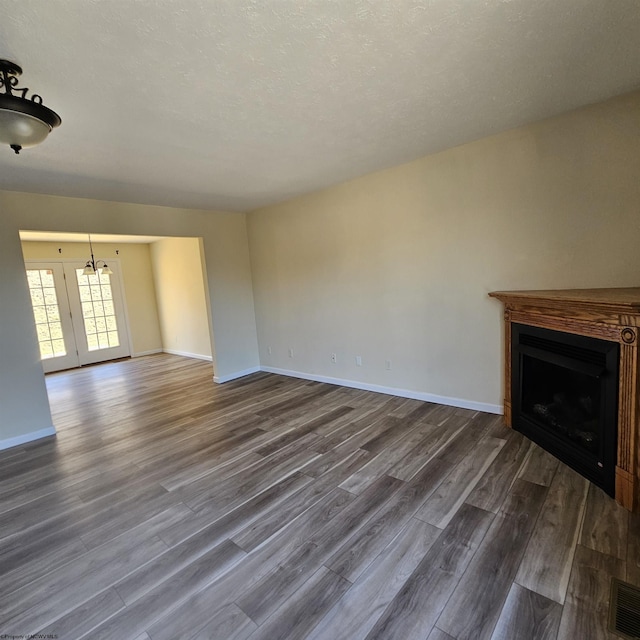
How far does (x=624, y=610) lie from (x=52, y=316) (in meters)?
8.37

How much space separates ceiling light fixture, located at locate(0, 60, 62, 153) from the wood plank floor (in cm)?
228

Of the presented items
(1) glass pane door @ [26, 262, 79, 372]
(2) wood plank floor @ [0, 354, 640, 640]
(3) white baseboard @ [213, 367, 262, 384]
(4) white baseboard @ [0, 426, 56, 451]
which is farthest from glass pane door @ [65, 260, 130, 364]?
(2) wood plank floor @ [0, 354, 640, 640]

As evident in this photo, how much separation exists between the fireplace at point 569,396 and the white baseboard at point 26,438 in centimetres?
477

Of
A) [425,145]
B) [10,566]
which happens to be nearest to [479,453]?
[425,145]

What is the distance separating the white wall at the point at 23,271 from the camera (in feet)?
11.2

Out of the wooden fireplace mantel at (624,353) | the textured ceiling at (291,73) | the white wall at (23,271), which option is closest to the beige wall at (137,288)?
the white wall at (23,271)

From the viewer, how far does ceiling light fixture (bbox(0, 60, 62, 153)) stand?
1.53m

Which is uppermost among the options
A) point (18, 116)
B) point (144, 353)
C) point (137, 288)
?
point (18, 116)

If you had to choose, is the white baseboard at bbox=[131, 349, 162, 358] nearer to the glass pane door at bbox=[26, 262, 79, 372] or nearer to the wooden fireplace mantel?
the glass pane door at bbox=[26, 262, 79, 372]

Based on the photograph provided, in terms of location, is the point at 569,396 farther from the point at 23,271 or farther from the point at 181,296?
the point at 181,296

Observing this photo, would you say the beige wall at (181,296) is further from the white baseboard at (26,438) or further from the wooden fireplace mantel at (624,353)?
the wooden fireplace mantel at (624,353)

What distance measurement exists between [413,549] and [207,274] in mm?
4402

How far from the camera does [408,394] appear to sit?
3961mm

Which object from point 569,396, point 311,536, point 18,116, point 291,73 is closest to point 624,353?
point 569,396
